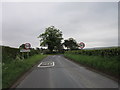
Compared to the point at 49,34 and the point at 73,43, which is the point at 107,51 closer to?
the point at 49,34

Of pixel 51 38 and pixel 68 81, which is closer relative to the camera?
pixel 68 81

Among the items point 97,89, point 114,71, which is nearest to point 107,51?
point 114,71

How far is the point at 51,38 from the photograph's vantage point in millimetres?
78375

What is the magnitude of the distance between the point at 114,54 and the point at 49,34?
7057 cm

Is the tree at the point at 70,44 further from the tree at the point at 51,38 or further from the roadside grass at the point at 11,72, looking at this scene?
the roadside grass at the point at 11,72

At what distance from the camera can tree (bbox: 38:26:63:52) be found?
250 feet

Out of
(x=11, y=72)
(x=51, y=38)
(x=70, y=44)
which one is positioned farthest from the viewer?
(x=70, y=44)

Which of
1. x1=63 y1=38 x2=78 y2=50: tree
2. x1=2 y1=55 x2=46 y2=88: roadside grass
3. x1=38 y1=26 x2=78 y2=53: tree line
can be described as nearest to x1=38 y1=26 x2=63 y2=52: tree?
x1=38 y1=26 x2=78 y2=53: tree line

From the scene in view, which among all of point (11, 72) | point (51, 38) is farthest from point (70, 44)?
point (11, 72)

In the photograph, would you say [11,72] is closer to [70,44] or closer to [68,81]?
[68,81]

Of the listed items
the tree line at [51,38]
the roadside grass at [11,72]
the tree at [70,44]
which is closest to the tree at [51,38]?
the tree line at [51,38]

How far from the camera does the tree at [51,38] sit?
76.1 metres

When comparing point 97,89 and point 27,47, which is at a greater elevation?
point 27,47

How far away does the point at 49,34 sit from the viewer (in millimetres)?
80062
